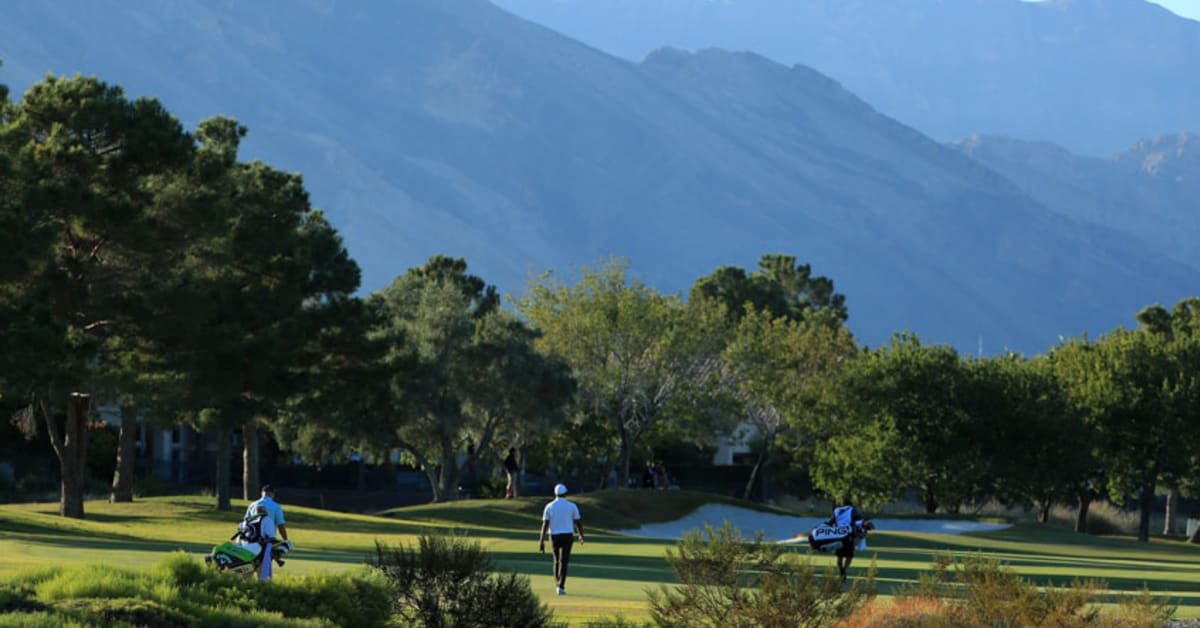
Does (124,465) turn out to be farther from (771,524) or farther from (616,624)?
(616,624)

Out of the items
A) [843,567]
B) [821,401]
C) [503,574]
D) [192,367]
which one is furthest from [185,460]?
[503,574]

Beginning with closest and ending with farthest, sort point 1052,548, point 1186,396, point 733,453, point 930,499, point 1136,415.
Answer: point 1052,548, point 930,499, point 1186,396, point 1136,415, point 733,453

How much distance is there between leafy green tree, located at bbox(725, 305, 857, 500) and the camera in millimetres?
77750

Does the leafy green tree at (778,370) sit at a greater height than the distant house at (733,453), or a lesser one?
greater

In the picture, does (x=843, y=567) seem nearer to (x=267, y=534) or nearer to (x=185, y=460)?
(x=267, y=534)

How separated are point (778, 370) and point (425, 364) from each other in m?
23.8

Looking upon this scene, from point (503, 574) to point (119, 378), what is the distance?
24.3m

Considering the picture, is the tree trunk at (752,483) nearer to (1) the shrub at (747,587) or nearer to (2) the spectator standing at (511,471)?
(2) the spectator standing at (511,471)

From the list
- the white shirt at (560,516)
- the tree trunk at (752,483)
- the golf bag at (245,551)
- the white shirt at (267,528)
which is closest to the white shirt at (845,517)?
the white shirt at (560,516)

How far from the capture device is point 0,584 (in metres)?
15.9

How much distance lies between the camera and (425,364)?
6238 centimetres

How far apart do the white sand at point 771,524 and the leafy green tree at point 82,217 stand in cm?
2281

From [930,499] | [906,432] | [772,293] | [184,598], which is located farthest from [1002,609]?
[772,293]

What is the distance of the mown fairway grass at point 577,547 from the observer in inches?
1157
